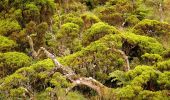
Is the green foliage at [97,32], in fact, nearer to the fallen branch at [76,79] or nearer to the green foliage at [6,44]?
the fallen branch at [76,79]

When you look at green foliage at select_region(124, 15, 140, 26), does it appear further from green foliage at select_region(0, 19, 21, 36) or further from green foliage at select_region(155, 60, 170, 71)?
green foliage at select_region(155, 60, 170, 71)

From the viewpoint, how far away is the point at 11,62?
463 inches

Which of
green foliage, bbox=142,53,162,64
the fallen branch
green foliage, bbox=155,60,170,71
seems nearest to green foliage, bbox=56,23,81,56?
the fallen branch

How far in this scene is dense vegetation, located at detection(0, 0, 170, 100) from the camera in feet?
33.9

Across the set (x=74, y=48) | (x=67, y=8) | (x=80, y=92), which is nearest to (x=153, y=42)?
(x=74, y=48)

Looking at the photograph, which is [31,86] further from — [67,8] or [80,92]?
[67,8]

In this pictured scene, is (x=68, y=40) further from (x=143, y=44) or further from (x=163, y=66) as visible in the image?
(x=163, y=66)

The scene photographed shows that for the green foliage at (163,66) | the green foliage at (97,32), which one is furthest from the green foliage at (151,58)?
the green foliage at (97,32)

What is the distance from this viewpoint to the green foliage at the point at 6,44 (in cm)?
1239

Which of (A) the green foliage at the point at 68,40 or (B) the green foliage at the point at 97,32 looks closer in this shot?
(B) the green foliage at the point at 97,32

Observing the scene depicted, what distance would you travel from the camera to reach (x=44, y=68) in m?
11.4

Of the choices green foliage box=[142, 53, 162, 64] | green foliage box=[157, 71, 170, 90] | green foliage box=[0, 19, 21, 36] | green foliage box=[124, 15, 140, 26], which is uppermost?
green foliage box=[0, 19, 21, 36]

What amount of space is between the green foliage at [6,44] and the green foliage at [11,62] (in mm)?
453

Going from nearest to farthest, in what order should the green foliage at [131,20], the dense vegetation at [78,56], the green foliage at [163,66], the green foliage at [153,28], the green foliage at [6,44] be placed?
the dense vegetation at [78,56] → the green foliage at [163,66] → the green foliage at [6,44] → the green foliage at [153,28] → the green foliage at [131,20]
